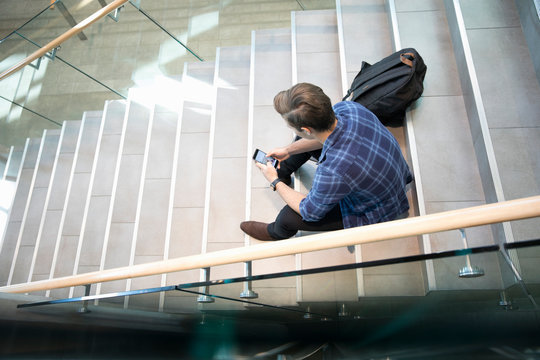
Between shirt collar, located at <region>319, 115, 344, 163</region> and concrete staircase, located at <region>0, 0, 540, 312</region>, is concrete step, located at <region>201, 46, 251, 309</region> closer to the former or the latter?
concrete staircase, located at <region>0, 0, 540, 312</region>

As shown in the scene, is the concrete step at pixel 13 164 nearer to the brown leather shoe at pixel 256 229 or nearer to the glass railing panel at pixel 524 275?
the brown leather shoe at pixel 256 229

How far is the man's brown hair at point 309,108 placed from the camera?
1.46 metres

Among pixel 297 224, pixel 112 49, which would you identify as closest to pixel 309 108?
pixel 297 224

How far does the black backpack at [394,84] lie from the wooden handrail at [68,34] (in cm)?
231

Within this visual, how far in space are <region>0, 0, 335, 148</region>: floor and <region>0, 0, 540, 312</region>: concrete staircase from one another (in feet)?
0.55

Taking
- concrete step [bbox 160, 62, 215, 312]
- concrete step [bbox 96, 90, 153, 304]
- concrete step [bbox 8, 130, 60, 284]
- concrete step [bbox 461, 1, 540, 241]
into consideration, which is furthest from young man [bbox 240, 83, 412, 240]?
concrete step [bbox 8, 130, 60, 284]

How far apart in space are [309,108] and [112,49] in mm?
2879

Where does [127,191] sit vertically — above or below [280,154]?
above

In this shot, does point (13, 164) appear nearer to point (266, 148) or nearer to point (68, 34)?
point (68, 34)

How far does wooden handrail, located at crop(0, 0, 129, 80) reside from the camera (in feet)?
10.5

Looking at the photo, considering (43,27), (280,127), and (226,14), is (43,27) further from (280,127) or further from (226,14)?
(280,127)

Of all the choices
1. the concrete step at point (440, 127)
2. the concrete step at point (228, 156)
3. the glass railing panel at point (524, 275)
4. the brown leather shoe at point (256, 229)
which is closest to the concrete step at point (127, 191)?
the concrete step at point (228, 156)

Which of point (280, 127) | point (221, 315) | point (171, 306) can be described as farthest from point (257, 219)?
point (171, 306)

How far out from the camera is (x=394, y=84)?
2070 mm
